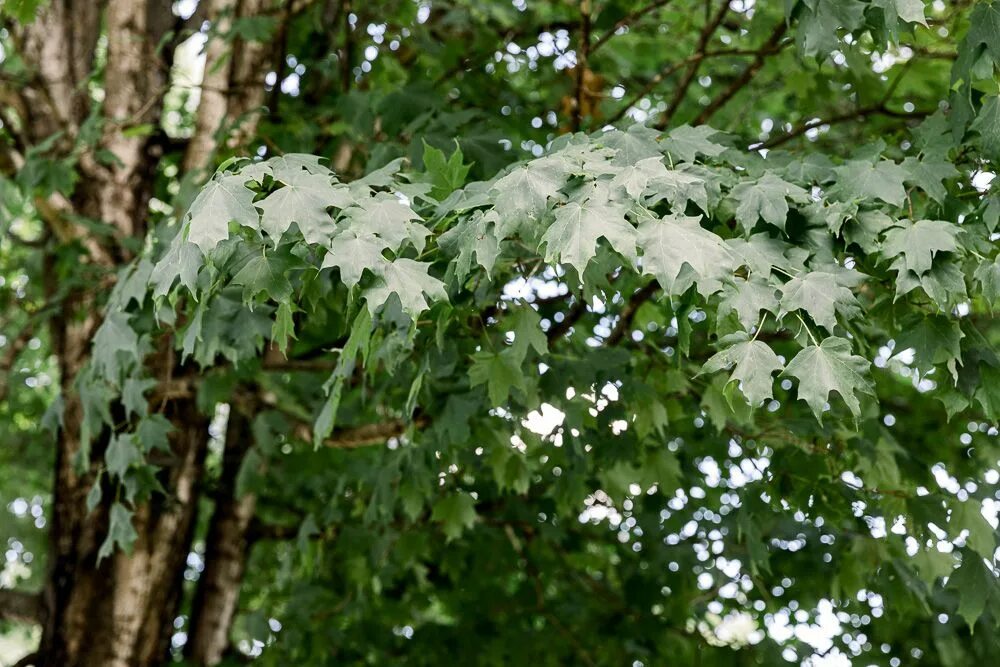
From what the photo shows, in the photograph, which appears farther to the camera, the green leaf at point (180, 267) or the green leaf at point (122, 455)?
the green leaf at point (122, 455)

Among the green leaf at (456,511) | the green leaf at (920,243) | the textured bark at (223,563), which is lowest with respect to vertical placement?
the textured bark at (223,563)

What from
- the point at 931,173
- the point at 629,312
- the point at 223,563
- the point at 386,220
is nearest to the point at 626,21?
the point at 629,312

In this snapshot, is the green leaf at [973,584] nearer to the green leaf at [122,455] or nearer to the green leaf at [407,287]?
Answer: the green leaf at [407,287]

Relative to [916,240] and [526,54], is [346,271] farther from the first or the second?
[526,54]

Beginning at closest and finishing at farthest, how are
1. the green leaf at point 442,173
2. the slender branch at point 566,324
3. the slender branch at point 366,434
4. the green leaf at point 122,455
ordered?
the green leaf at point 442,173
the green leaf at point 122,455
the slender branch at point 566,324
the slender branch at point 366,434

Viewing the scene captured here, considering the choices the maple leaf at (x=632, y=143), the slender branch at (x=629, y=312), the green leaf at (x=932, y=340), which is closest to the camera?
the green leaf at (x=932, y=340)

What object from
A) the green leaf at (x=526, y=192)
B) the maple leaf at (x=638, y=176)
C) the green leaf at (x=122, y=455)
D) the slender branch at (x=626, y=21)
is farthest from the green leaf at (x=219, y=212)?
the slender branch at (x=626, y=21)

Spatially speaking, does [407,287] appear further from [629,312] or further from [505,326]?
[629,312]

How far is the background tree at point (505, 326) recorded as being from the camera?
228 centimetres

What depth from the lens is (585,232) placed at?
2066 mm

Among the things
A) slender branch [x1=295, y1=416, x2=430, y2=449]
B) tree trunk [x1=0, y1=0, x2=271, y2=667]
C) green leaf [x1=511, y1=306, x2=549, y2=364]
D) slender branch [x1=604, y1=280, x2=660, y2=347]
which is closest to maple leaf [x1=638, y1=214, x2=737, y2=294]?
green leaf [x1=511, y1=306, x2=549, y2=364]

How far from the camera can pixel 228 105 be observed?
470 cm

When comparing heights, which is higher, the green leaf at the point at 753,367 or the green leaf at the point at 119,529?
the green leaf at the point at 753,367

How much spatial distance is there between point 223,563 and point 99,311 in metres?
1.46
